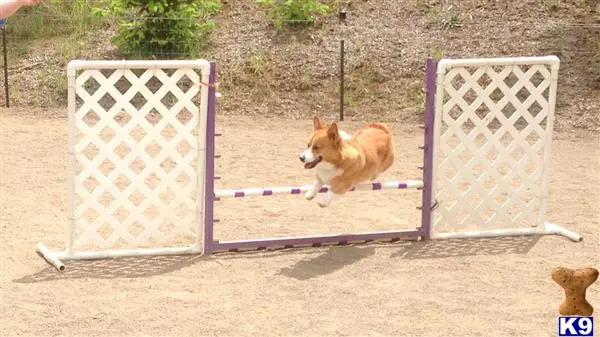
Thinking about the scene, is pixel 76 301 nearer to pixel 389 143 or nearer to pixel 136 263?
pixel 136 263

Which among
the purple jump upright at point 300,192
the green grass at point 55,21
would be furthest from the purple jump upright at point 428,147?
the green grass at point 55,21

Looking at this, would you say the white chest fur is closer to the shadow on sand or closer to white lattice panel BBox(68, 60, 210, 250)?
the shadow on sand

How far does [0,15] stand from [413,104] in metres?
7.14

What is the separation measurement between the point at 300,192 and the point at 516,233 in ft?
6.00

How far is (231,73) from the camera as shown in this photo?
15031 millimetres

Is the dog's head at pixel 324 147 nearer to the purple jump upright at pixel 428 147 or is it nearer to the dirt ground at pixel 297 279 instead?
the dirt ground at pixel 297 279

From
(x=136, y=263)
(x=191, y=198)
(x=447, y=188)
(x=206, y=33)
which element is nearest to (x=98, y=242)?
(x=136, y=263)

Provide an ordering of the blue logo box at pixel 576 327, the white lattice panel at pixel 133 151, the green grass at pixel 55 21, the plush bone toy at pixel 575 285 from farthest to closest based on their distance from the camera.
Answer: the green grass at pixel 55 21
the white lattice panel at pixel 133 151
the blue logo box at pixel 576 327
the plush bone toy at pixel 575 285

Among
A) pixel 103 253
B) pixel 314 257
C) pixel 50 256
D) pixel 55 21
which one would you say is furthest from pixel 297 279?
pixel 55 21

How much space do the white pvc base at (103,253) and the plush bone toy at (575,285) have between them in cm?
394

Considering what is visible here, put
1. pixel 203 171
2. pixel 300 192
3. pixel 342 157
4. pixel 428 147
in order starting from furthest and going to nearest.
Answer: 1. pixel 428 147
2. pixel 300 192
3. pixel 203 171
4. pixel 342 157

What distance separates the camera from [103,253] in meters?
7.93

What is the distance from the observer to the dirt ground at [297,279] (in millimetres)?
6668

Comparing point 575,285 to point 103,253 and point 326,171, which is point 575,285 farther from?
point 103,253
